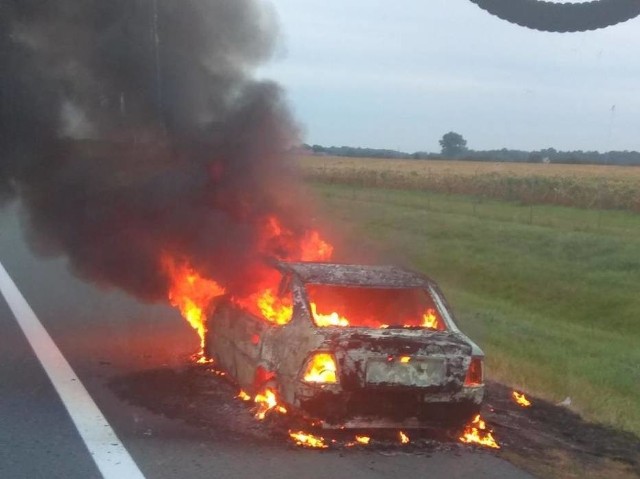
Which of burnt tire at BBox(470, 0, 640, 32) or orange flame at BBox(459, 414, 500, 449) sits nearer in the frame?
burnt tire at BBox(470, 0, 640, 32)

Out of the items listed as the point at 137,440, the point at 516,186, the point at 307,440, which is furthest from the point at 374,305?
the point at 516,186

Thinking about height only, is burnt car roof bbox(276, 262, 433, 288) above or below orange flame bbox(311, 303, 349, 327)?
above

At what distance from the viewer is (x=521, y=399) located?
8.72 meters

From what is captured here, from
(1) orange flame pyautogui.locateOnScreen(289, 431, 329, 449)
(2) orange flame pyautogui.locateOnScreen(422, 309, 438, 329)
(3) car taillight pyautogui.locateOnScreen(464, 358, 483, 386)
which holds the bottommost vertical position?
(1) orange flame pyautogui.locateOnScreen(289, 431, 329, 449)

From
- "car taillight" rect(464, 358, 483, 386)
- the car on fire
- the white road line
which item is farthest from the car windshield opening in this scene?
the white road line

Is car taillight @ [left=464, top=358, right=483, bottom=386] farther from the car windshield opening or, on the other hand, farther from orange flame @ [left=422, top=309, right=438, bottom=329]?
the car windshield opening

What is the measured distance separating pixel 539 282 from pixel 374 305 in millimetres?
11144

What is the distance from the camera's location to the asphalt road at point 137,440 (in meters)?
6.15

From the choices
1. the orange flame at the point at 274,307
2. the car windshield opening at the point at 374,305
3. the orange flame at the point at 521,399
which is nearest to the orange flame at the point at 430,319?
the car windshield opening at the point at 374,305

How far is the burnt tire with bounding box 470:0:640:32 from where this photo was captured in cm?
287

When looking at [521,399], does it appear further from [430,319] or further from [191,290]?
[191,290]

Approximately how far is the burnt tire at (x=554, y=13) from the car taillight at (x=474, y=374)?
179 inches

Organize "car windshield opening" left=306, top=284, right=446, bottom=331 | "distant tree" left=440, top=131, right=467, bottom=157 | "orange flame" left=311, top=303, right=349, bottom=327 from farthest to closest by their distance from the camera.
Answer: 1. "distant tree" left=440, top=131, right=467, bottom=157
2. "car windshield opening" left=306, top=284, right=446, bottom=331
3. "orange flame" left=311, top=303, right=349, bottom=327

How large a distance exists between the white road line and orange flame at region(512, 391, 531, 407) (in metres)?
3.65
